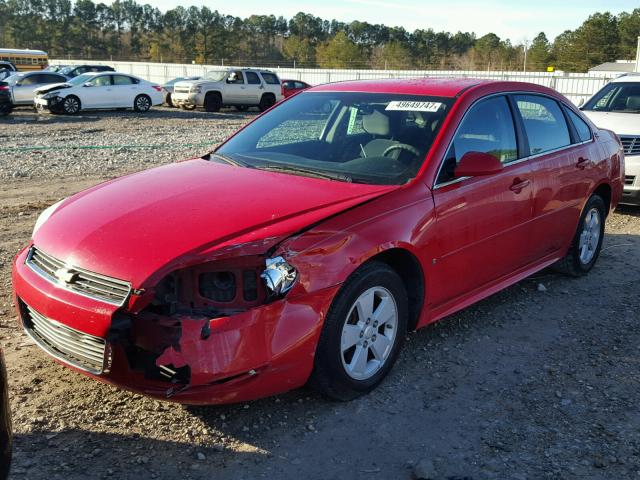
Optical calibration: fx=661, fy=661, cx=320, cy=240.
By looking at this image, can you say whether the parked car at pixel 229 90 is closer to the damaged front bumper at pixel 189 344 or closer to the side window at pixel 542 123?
the side window at pixel 542 123

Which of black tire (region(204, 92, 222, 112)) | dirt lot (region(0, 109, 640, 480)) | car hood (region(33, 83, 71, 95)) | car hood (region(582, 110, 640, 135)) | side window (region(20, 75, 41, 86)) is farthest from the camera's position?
A: black tire (region(204, 92, 222, 112))

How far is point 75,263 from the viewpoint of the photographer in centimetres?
325

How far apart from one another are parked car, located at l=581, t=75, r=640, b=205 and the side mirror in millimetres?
5009

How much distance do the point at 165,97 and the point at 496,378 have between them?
83.3ft

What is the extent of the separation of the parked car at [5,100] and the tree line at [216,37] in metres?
42.5

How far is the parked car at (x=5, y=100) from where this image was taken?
2096 centimetres

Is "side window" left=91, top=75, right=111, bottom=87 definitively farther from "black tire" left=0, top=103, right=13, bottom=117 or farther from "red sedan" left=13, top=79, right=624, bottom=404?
"red sedan" left=13, top=79, right=624, bottom=404

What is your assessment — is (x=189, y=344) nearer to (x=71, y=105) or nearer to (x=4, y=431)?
(x=4, y=431)

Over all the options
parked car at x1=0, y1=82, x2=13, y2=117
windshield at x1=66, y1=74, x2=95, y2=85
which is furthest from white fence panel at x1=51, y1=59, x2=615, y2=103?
parked car at x1=0, y1=82, x2=13, y2=117

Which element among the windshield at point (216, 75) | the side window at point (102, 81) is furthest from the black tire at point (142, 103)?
the windshield at point (216, 75)

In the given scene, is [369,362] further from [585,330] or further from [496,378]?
[585,330]

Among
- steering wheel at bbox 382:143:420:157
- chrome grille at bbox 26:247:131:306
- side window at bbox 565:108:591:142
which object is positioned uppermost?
side window at bbox 565:108:591:142

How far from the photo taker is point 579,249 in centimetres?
593

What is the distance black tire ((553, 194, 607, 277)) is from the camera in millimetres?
5848
